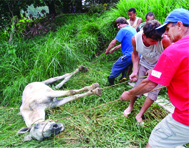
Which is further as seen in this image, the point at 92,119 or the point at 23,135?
the point at 92,119

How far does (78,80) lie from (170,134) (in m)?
2.65

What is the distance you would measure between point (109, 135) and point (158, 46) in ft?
4.95

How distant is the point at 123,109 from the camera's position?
99.3 inches

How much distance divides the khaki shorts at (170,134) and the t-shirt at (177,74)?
0.19 ft

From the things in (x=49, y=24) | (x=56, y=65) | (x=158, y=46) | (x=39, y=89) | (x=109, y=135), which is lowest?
(x=109, y=135)

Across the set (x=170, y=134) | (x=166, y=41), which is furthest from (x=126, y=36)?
(x=170, y=134)

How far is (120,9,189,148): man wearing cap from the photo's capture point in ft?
3.41

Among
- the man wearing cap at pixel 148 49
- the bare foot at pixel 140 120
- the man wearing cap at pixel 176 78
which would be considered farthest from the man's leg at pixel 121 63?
the man wearing cap at pixel 176 78

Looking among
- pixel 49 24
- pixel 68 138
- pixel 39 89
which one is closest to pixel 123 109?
pixel 68 138

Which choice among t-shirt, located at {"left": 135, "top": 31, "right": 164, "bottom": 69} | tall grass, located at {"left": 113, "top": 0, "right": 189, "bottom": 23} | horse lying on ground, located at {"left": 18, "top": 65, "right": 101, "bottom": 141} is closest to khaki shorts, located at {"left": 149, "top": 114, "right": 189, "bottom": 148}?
t-shirt, located at {"left": 135, "top": 31, "right": 164, "bottom": 69}

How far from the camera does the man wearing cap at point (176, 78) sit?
40.9 inches

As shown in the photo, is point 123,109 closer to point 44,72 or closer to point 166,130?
point 166,130

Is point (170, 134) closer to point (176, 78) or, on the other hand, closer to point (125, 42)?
point (176, 78)

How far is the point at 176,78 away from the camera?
1.12 meters
